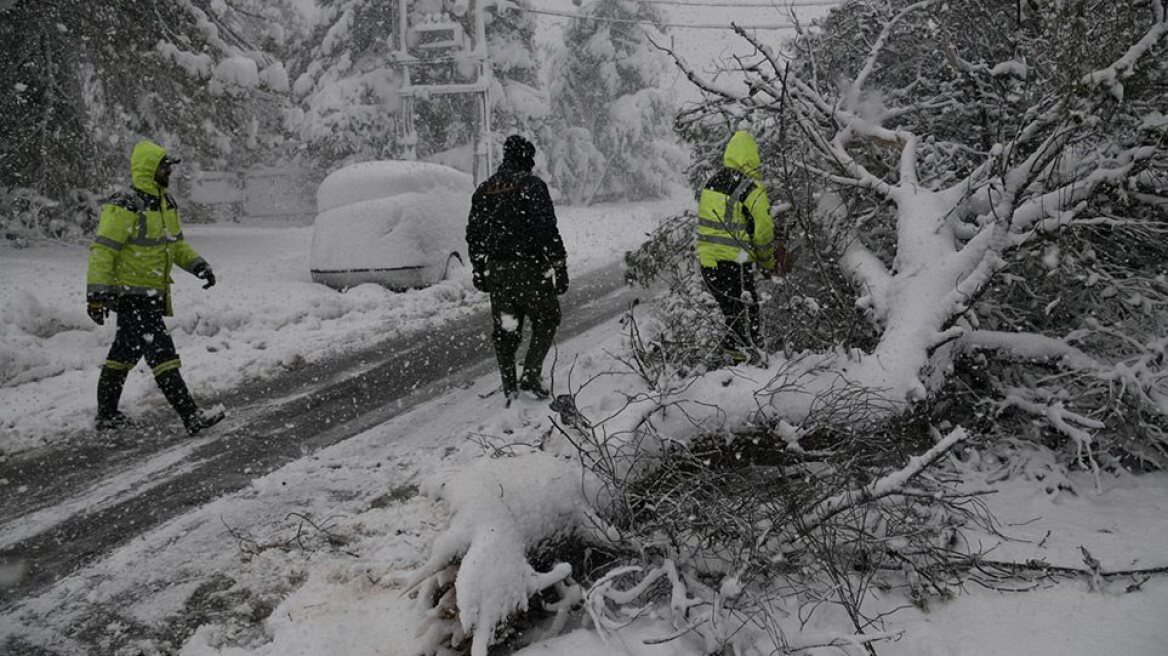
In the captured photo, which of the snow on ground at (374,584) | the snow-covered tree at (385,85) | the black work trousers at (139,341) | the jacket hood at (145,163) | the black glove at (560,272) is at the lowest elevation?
the snow on ground at (374,584)

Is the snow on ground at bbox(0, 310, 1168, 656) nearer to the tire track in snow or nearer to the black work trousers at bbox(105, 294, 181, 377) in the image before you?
the tire track in snow

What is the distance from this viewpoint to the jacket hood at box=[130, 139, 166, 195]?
4895 millimetres

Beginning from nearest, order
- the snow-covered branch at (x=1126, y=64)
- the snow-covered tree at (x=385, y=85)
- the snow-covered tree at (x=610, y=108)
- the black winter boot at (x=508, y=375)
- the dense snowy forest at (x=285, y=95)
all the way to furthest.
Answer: the snow-covered branch at (x=1126, y=64) < the black winter boot at (x=508, y=375) < the dense snowy forest at (x=285, y=95) < the snow-covered tree at (x=385, y=85) < the snow-covered tree at (x=610, y=108)

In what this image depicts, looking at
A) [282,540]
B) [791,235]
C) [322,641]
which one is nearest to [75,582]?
[282,540]

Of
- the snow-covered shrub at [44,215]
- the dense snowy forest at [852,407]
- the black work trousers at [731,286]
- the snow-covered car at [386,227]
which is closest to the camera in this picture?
the dense snowy forest at [852,407]

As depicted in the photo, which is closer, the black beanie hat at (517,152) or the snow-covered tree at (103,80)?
the black beanie hat at (517,152)

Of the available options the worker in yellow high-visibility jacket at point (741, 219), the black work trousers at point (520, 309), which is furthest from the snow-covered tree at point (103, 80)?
the worker in yellow high-visibility jacket at point (741, 219)

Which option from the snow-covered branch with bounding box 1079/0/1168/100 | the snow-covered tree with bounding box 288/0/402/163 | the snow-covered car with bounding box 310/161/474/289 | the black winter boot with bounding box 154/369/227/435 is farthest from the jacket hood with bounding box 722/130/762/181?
the snow-covered tree with bounding box 288/0/402/163

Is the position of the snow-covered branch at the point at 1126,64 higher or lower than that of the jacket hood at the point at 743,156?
higher

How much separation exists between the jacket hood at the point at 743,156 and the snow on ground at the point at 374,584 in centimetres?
238

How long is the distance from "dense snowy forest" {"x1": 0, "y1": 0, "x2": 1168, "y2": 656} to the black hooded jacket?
117 cm

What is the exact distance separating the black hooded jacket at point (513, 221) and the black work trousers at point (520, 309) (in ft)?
0.24

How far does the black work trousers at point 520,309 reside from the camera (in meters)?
5.23

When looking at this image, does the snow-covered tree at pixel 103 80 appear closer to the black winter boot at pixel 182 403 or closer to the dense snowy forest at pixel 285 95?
the dense snowy forest at pixel 285 95
